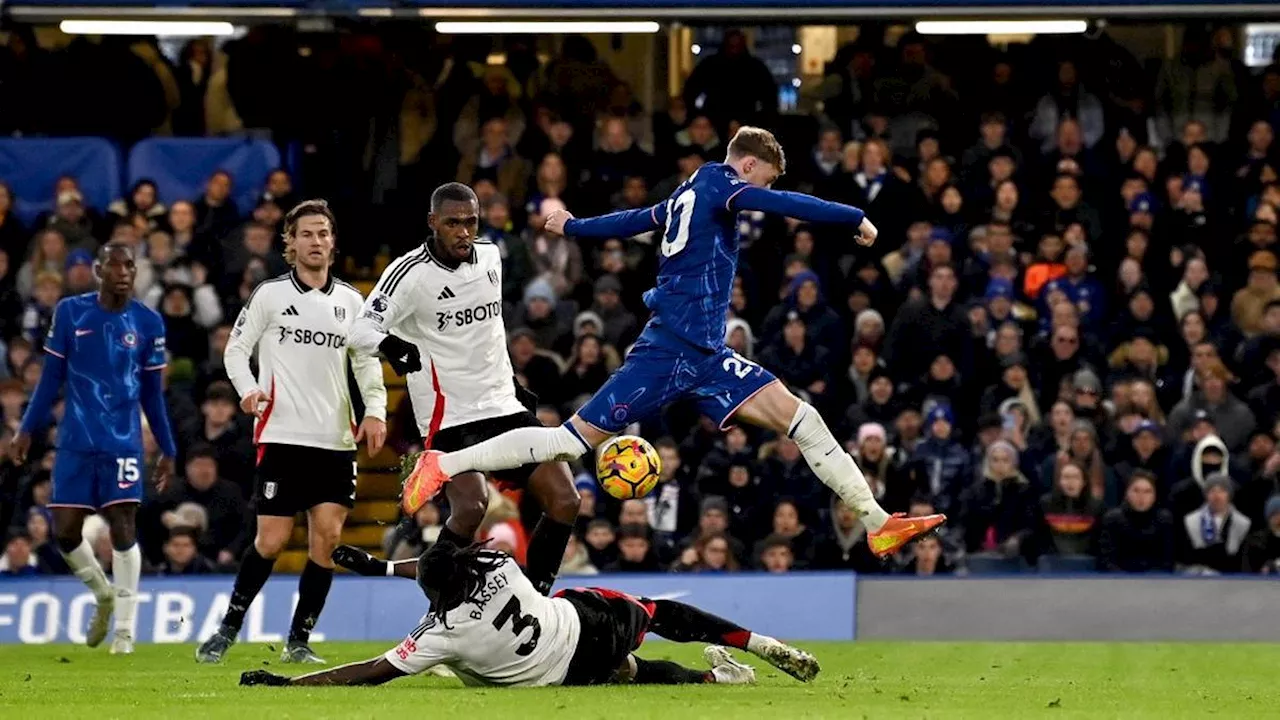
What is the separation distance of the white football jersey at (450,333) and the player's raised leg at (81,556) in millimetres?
3457

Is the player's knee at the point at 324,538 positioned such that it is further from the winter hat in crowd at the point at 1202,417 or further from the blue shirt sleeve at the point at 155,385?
the winter hat in crowd at the point at 1202,417

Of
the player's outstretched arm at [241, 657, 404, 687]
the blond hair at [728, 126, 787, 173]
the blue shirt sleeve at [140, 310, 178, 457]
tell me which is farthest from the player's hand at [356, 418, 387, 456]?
the blond hair at [728, 126, 787, 173]

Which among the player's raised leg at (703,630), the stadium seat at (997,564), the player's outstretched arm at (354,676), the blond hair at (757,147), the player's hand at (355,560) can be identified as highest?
the blond hair at (757,147)

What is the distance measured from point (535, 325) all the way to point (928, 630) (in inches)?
215

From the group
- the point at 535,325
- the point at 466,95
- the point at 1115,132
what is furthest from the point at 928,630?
the point at 466,95

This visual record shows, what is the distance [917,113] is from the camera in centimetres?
2391

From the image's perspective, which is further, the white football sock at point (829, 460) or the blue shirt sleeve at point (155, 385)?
the blue shirt sleeve at point (155, 385)

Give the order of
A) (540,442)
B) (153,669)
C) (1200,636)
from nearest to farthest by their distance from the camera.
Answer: (540,442) → (153,669) → (1200,636)

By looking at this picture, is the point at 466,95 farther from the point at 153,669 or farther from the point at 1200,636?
the point at 153,669

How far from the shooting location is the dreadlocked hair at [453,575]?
10703 mm

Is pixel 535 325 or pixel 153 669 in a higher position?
pixel 535 325

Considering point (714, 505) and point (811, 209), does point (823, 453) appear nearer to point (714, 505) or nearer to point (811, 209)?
point (811, 209)

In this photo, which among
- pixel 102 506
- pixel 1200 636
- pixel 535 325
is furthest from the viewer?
pixel 535 325

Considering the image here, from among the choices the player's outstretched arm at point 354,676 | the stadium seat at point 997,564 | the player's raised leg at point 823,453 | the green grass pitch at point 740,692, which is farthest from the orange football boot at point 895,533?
the stadium seat at point 997,564
